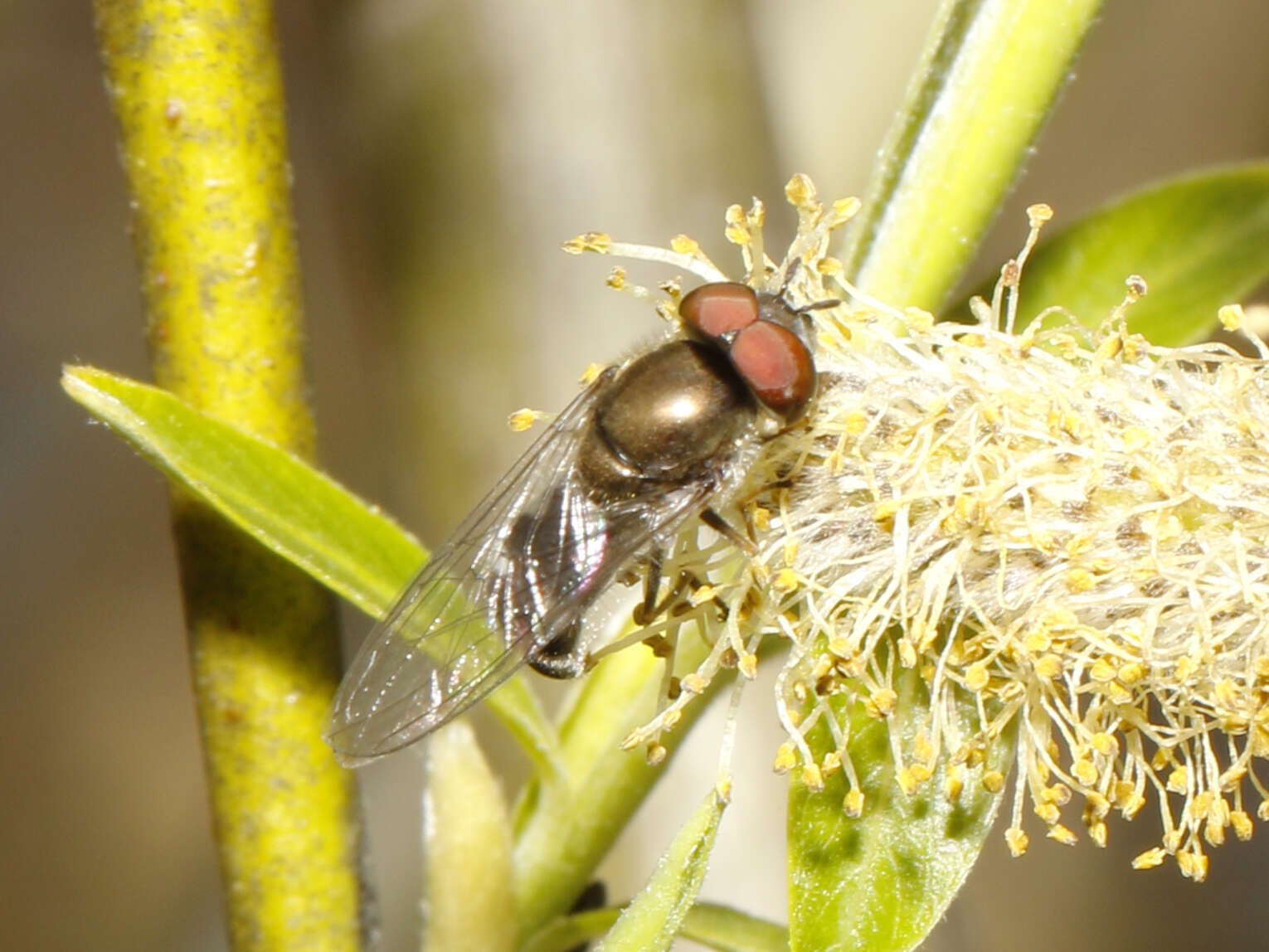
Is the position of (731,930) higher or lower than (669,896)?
lower

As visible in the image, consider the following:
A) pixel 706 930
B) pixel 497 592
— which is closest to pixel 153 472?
pixel 497 592

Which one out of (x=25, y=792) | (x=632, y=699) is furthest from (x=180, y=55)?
(x=25, y=792)

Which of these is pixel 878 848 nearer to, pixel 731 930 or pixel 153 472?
pixel 731 930

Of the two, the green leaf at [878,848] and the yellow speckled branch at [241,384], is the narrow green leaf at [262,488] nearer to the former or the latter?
the yellow speckled branch at [241,384]

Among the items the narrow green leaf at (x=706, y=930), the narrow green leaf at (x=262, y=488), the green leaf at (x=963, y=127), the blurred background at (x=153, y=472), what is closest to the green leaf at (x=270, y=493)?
the narrow green leaf at (x=262, y=488)

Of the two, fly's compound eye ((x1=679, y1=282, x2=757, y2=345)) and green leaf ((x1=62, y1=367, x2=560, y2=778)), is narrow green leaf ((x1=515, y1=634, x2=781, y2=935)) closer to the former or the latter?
green leaf ((x1=62, y1=367, x2=560, y2=778))

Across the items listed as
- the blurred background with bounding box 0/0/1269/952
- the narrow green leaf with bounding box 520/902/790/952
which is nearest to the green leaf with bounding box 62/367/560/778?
the narrow green leaf with bounding box 520/902/790/952

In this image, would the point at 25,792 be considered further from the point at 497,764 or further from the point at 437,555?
the point at 437,555
